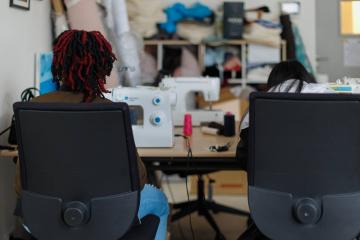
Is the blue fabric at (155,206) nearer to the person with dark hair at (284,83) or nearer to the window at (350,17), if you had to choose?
the person with dark hair at (284,83)

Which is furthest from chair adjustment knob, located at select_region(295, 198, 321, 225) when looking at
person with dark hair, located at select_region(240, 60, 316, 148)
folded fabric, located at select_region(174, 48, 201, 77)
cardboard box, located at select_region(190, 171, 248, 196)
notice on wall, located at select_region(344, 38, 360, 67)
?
notice on wall, located at select_region(344, 38, 360, 67)

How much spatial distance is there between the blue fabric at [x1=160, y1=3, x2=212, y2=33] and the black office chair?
10.1 feet

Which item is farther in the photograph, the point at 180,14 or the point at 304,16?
the point at 304,16

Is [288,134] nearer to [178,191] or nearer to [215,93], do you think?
[215,93]

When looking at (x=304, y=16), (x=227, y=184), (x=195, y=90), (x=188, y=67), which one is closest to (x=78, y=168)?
(x=195, y=90)

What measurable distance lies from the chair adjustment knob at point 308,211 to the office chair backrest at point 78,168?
0.56 meters

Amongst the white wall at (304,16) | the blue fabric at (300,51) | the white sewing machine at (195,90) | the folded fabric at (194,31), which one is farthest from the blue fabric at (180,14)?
the white sewing machine at (195,90)

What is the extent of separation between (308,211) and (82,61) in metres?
0.99

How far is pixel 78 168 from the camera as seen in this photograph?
5.22 ft

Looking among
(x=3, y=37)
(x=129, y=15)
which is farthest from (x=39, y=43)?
(x=129, y=15)

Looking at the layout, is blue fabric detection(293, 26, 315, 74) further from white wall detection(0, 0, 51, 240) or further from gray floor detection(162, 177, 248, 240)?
white wall detection(0, 0, 51, 240)

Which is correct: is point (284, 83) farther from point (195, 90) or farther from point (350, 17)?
point (350, 17)

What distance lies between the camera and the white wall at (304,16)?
4695mm

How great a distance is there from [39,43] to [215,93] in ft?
3.87
